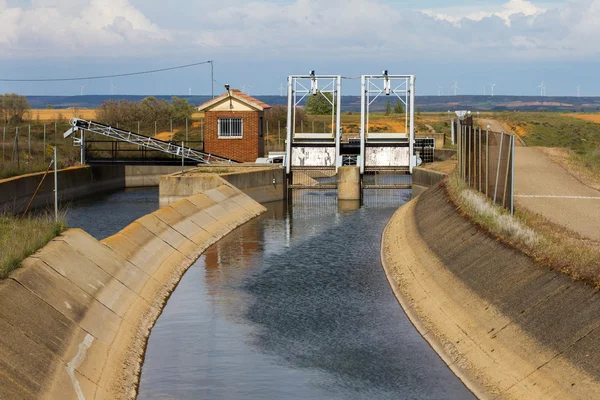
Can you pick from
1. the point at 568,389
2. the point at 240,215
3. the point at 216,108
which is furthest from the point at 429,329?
the point at 216,108

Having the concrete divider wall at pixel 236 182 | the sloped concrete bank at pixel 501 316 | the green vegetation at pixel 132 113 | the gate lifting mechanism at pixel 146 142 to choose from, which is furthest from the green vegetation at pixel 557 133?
the sloped concrete bank at pixel 501 316

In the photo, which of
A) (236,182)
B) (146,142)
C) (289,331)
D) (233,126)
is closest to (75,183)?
(146,142)

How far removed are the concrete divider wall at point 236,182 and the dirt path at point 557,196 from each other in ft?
49.6

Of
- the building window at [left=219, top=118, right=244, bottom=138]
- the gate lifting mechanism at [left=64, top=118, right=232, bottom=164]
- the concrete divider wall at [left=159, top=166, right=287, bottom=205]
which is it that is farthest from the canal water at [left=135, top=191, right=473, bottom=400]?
the building window at [left=219, top=118, right=244, bottom=138]

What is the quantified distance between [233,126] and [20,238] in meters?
42.1

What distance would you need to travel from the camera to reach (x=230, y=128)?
69.0 meters

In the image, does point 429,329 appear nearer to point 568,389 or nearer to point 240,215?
point 568,389

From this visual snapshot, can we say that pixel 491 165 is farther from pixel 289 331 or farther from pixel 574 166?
pixel 574 166

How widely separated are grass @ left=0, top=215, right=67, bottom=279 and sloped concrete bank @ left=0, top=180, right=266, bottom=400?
0.84 feet

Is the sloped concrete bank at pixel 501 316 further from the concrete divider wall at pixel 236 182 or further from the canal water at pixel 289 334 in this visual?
the concrete divider wall at pixel 236 182

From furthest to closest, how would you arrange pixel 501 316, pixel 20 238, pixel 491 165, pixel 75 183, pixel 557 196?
pixel 75 183
pixel 557 196
pixel 491 165
pixel 20 238
pixel 501 316

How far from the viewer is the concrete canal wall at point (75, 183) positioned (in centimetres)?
5059

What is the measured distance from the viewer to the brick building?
6850 cm

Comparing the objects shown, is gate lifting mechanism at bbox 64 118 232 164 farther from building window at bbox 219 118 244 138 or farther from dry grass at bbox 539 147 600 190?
dry grass at bbox 539 147 600 190
